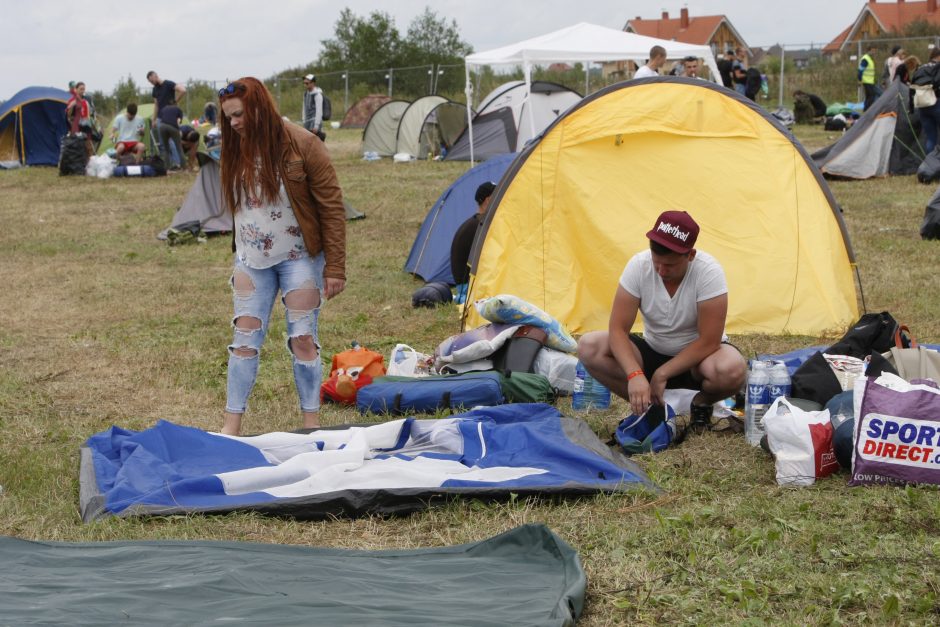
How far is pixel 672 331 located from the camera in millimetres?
5105

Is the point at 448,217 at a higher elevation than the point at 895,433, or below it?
higher

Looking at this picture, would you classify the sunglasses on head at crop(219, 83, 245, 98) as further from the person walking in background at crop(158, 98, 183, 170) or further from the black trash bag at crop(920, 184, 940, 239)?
the person walking in background at crop(158, 98, 183, 170)

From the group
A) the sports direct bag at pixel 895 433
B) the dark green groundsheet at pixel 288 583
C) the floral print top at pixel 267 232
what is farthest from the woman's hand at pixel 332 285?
the sports direct bag at pixel 895 433

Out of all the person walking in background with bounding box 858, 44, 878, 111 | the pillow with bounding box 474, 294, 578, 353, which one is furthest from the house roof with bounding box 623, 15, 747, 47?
the pillow with bounding box 474, 294, 578, 353

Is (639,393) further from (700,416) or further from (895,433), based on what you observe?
(895,433)

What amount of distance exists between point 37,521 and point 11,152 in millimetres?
19762

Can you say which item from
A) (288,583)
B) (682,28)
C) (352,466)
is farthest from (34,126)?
(682,28)

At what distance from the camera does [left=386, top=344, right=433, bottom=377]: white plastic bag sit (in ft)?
20.6

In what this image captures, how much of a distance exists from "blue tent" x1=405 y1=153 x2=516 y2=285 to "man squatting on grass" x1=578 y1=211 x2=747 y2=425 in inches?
167

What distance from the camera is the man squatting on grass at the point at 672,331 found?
481cm

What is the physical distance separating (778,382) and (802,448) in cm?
58

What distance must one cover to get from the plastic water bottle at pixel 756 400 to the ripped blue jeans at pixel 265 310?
6.54 ft

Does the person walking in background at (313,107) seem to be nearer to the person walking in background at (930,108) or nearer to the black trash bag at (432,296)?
the person walking in background at (930,108)

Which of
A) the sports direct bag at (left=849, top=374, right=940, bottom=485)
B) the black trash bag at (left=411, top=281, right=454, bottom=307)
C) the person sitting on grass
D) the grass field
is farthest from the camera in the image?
the person sitting on grass
